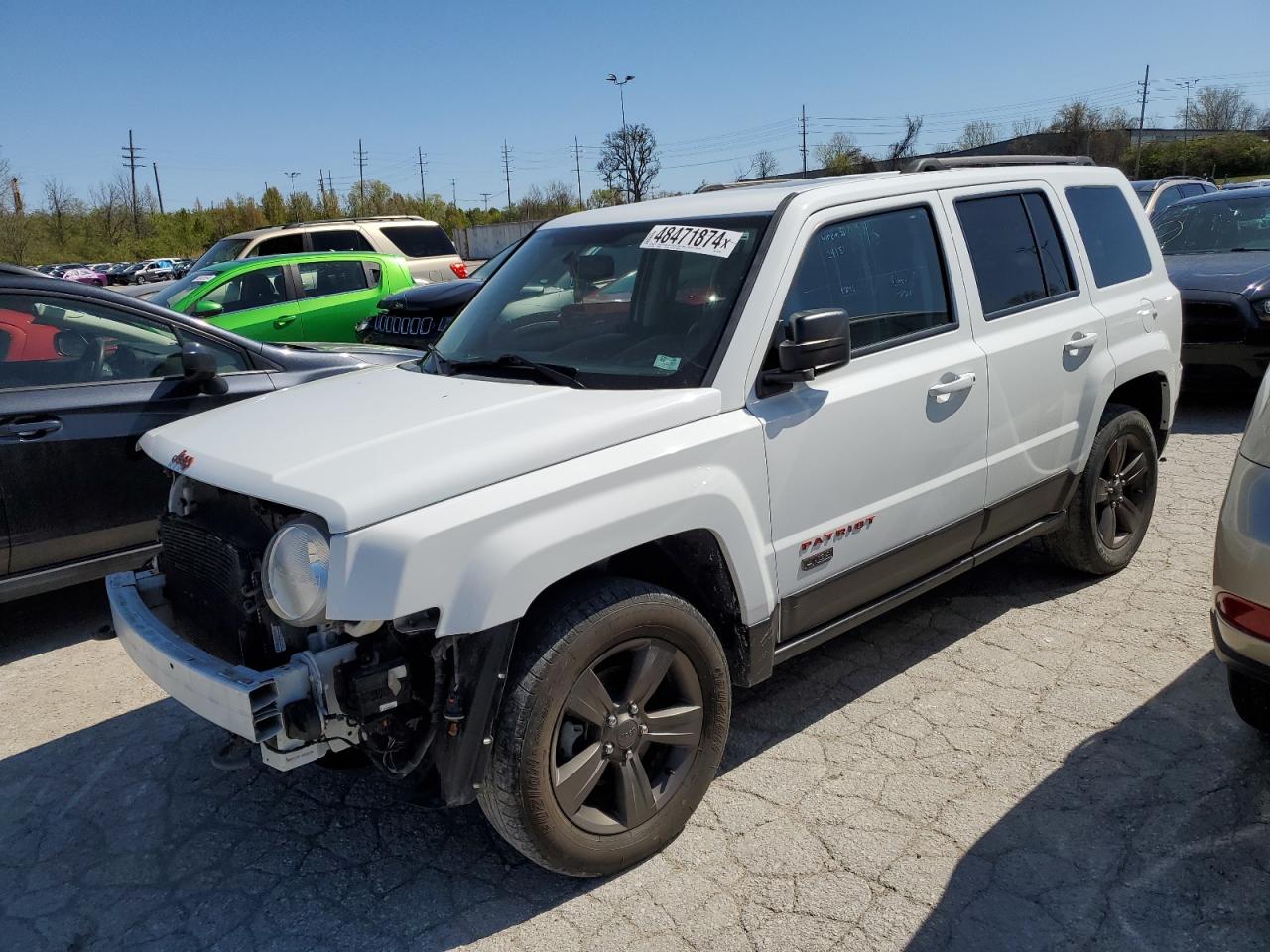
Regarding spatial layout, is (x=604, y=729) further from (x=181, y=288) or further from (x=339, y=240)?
(x=339, y=240)

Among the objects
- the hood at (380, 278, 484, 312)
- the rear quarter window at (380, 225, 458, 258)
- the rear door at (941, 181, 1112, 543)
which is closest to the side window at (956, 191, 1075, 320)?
the rear door at (941, 181, 1112, 543)

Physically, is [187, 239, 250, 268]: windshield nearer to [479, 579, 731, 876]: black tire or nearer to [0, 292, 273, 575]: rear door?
[0, 292, 273, 575]: rear door

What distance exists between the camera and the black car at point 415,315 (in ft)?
31.3

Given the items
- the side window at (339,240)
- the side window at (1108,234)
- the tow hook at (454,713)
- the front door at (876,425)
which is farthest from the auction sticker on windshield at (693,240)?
the side window at (339,240)

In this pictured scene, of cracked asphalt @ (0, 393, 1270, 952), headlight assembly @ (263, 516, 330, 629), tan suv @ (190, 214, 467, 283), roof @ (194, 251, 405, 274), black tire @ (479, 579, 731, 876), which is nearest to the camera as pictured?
headlight assembly @ (263, 516, 330, 629)

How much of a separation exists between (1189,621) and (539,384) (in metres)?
3.16

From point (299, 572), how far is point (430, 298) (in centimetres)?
773

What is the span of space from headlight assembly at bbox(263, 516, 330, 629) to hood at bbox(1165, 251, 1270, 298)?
7457 millimetres

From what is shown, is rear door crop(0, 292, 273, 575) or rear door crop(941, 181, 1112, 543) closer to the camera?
rear door crop(941, 181, 1112, 543)

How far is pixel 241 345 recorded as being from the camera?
5.50 meters

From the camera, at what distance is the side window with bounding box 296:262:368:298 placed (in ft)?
34.7

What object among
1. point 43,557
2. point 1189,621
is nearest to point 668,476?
point 1189,621

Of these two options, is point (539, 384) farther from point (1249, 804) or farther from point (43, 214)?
point (43, 214)

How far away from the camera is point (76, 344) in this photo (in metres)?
4.89
